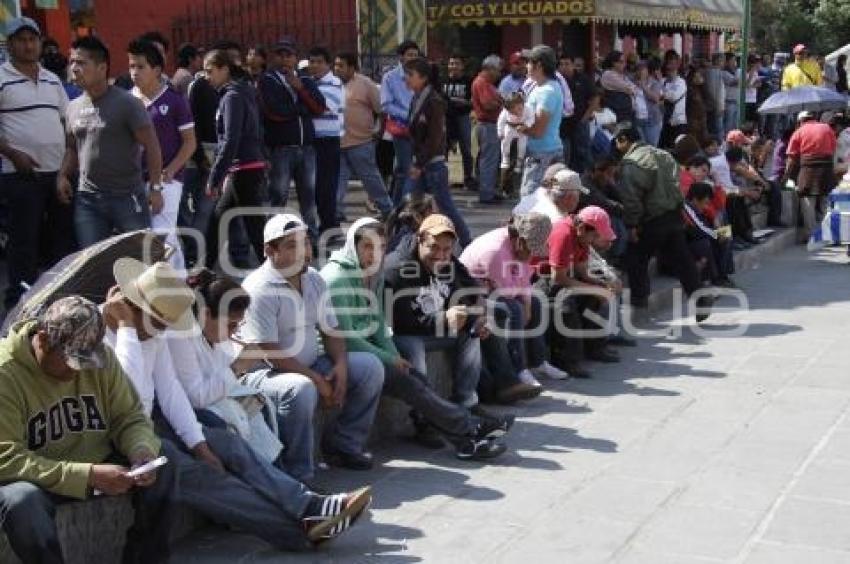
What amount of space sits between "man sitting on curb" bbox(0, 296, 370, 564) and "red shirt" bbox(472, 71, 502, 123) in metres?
8.61

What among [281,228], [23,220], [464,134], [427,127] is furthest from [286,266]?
[464,134]

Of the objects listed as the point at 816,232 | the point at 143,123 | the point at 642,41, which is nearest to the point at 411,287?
the point at 143,123

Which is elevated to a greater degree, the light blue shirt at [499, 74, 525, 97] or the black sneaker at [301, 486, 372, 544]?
the light blue shirt at [499, 74, 525, 97]

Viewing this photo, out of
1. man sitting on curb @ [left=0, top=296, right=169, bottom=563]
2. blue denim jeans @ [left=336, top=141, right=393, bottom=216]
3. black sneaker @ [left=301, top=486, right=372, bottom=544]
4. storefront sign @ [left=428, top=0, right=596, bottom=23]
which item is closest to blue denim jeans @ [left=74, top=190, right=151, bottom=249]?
man sitting on curb @ [left=0, top=296, right=169, bottom=563]

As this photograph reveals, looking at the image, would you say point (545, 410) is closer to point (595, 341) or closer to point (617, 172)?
point (595, 341)

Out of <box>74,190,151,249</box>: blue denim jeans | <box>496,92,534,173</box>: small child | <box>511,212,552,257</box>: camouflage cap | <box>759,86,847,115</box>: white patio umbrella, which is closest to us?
<box>74,190,151,249</box>: blue denim jeans

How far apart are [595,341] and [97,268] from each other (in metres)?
4.19

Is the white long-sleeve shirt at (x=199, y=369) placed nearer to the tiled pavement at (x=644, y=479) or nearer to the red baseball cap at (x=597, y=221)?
the tiled pavement at (x=644, y=479)

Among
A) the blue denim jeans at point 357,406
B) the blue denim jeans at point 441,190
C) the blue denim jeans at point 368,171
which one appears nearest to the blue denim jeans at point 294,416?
the blue denim jeans at point 357,406

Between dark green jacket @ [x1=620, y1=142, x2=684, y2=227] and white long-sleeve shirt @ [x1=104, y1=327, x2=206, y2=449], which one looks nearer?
white long-sleeve shirt @ [x1=104, y1=327, x2=206, y2=449]

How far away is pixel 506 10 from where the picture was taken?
20281 millimetres

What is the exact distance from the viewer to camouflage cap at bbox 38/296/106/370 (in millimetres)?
4012

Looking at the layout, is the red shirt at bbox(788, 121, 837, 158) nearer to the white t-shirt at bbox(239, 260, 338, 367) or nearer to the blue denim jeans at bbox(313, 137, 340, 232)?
the blue denim jeans at bbox(313, 137, 340, 232)

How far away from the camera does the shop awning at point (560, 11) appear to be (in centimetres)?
1938
